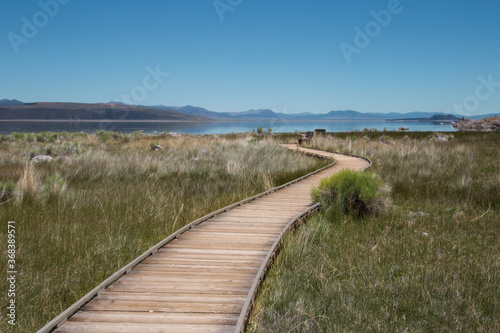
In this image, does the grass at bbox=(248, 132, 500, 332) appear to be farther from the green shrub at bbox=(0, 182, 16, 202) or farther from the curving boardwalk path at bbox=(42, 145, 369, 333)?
the green shrub at bbox=(0, 182, 16, 202)

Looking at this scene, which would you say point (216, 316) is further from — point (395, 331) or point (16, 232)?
point (16, 232)

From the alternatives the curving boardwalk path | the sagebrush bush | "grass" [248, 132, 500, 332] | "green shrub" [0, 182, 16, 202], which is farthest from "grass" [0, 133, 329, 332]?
the sagebrush bush

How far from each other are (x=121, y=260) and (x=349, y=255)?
3.20 metres

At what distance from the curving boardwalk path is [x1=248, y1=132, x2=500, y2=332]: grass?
0.32 meters

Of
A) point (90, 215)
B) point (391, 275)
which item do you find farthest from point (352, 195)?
point (90, 215)

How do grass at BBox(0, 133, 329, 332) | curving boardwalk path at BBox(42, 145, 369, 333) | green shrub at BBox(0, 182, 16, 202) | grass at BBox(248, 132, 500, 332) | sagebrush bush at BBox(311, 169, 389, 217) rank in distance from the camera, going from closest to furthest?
curving boardwalk path at BBox(42, 145, 369, 333) → grass at BBox(248, 132, 500, 332) → grass at BBox(0, 133, 329, 332) → sagebrush bush at BBox(311, 169, 389, 217) → green shrub at BBox(0, 182, 16, 202)

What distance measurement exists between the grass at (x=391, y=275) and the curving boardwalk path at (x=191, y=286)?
1.05 ft

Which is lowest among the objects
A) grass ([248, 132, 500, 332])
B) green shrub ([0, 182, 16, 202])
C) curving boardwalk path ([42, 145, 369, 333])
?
grass ([248, 132, 500, 332])

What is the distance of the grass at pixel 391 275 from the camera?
368cm

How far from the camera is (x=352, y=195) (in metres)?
7.98

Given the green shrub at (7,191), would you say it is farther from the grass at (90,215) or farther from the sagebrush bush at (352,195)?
the sagebrush bush at (352,195)

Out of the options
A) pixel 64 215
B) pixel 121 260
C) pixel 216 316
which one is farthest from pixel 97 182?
pixel 216 316

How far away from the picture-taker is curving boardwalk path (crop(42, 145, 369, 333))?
3220 millimetres

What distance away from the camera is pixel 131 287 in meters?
3.91
